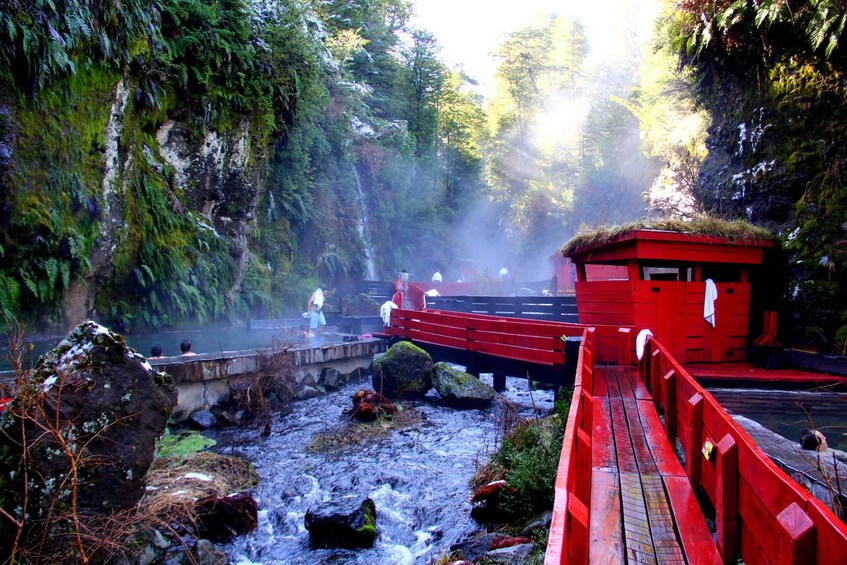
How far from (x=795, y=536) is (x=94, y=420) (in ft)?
17.7

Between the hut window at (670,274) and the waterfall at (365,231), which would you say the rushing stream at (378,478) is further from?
the waterfall at (365,231)

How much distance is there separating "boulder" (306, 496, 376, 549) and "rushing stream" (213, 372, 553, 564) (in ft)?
0.37

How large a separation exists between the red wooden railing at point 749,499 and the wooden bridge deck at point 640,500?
0.20m

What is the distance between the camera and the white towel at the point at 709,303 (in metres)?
9.35

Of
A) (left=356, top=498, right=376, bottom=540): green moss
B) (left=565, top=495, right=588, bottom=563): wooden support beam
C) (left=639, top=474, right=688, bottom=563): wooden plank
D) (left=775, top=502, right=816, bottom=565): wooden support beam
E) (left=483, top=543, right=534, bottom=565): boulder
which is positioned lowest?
(left=356, top=498, right=376, bottom=540): green moss

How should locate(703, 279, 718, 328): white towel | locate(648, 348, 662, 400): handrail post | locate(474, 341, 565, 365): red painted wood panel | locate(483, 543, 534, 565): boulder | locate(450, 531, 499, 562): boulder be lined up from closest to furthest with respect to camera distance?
locate(483, 543, 534, 565): boulder
locate(450, 531, 499, 562): boulder
locate(648, 348, 662, 400): handrail post
locate(703, 279, 718, 328): white towel
locate(474, 341, 565, 365): red painted wood panel

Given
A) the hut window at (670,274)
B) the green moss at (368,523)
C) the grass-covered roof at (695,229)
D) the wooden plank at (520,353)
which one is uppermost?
the grass-covered roof at (695,229)

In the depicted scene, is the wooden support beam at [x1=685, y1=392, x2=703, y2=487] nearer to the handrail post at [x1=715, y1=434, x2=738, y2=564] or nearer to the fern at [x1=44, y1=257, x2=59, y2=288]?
the handrail post at [x1=715, y1=434, x2=738, y2=564]

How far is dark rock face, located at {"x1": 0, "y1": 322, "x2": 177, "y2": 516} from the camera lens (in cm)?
437

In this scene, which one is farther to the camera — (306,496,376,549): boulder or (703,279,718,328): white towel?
(703,279,718,328): white towel

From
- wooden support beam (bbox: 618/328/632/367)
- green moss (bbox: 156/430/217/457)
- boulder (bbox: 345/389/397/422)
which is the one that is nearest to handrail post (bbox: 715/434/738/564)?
wooden support beam (bbox: 618/328/632/367)

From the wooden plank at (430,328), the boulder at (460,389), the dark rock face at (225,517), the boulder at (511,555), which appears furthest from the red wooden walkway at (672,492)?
the wooden plank at (430,328)

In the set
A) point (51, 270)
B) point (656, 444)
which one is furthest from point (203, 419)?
point (656, 444)

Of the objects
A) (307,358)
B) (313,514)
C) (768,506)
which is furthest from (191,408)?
(768,506)
